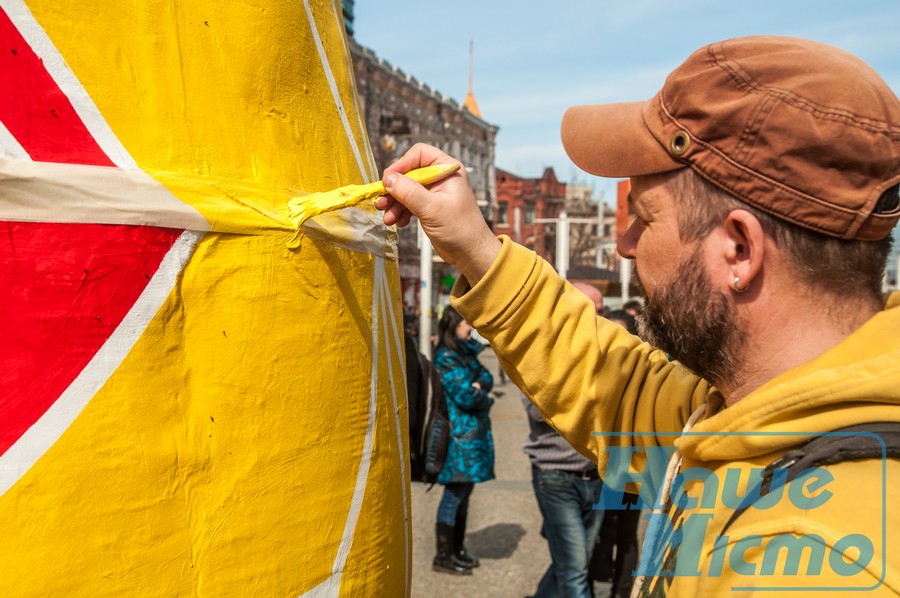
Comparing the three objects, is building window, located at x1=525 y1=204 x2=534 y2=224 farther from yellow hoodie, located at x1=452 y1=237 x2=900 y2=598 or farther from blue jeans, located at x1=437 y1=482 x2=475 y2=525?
yellow hoodie, located at x1=452 y1=237 x2=900 y2=598

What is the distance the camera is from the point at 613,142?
4.60 feet

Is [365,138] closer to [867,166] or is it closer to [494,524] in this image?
[867,166]

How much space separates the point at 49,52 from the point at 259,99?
1.14 feet

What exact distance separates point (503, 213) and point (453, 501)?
1575 inches

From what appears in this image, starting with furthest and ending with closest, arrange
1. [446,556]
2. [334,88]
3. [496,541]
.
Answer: [496,541] → [446,556] → [334,88]

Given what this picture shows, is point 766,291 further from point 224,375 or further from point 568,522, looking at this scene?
point 568,522

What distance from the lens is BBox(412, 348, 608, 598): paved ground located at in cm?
491

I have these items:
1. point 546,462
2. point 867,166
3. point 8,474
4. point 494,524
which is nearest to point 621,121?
point 867,166

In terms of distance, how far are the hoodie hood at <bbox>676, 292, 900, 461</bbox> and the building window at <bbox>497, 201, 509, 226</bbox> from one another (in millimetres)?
42096

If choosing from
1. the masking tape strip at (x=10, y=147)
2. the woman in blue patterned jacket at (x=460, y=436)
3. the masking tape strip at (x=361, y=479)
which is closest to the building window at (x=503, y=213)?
the woman in blue patterned jacket at (x=460, y=436)

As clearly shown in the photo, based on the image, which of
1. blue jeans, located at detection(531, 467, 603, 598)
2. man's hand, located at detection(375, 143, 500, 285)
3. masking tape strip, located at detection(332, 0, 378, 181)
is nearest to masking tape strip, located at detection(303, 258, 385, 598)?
man's hand, located at detection(375, 143, 500, 285)

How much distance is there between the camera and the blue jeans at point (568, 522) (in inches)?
152

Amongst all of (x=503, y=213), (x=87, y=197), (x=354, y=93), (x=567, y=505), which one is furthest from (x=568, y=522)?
(x=503, y=213)

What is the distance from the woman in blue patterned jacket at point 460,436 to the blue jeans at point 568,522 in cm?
104
